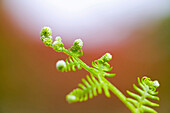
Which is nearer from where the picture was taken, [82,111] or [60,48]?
[60,48]

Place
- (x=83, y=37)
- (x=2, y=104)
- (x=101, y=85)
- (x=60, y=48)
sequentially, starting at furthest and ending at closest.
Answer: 1. (x=83, y=37)
2. (x=2, y=104)
3. (x=60, y=48)
4. (x=101, y=85)

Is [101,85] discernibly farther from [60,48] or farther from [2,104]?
[2,104]

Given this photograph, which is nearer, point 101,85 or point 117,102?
point 101,85

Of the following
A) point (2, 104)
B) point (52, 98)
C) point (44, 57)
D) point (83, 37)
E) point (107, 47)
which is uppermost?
point (83, 37)

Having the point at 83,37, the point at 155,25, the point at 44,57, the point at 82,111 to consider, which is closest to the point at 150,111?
the point at 82,111

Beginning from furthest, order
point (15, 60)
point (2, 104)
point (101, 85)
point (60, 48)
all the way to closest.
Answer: point (15, 60) < point (2, 104) < point (60, 48) < point (101, 85)

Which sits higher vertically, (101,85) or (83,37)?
(83,37)

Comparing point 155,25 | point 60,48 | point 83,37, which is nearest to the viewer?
point 60,48

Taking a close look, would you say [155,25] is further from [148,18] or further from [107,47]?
[107,47]

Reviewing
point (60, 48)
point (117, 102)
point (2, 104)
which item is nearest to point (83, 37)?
point (117, 102)
